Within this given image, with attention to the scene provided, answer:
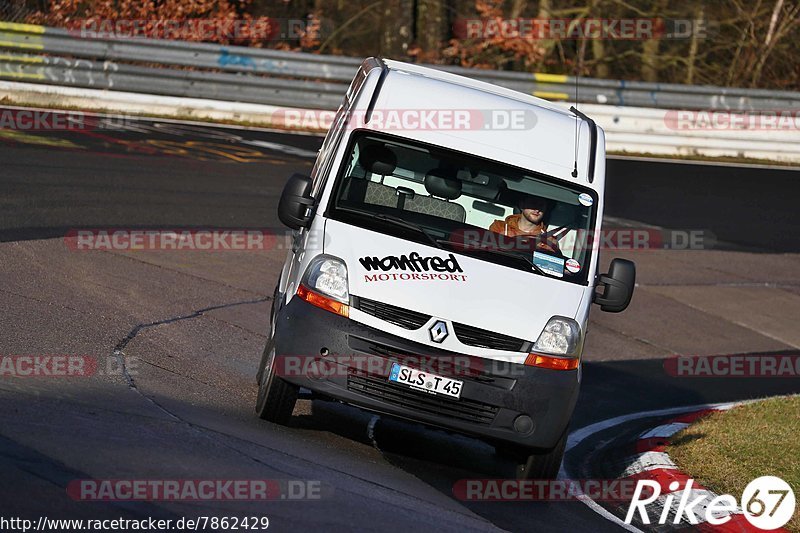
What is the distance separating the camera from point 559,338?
760 cm

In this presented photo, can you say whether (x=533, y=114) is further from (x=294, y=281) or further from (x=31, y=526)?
(x=31, y=526)

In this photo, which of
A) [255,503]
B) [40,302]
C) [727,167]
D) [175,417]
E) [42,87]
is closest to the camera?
[255,503]

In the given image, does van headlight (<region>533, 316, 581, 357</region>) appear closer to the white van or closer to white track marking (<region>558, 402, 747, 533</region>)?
the white van

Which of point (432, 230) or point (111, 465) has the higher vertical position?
point (432, 230)

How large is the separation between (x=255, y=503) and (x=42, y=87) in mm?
15909

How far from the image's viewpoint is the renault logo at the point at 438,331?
7395 mm

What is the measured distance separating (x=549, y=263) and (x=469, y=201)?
73cm

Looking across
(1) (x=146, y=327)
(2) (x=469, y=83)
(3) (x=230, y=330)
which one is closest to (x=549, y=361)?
(2) (x=469, y=83)

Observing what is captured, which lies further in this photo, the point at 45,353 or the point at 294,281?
the point at 45,353

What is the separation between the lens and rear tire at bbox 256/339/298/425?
25.3 ft

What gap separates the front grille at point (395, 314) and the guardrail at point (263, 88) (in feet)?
47.4

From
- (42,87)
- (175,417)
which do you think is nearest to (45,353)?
(175,417)

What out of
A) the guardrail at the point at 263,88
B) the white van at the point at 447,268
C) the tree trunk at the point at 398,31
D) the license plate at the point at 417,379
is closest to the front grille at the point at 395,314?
the white van at the point at 447,268

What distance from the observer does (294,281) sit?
7.89 m
